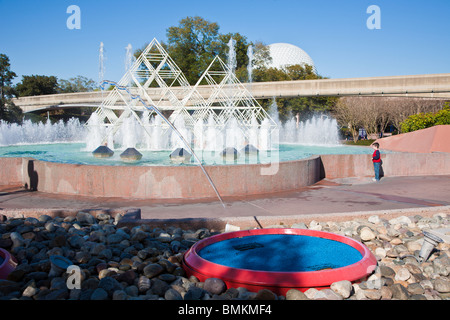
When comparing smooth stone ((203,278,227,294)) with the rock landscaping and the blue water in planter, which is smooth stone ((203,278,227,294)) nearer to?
the rock landscaping

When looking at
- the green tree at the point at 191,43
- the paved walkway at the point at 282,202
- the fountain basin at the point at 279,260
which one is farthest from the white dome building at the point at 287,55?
the fountain basin at the point at 279,260

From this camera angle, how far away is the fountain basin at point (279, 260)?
3.83m

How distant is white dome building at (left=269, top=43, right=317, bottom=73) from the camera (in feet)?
279

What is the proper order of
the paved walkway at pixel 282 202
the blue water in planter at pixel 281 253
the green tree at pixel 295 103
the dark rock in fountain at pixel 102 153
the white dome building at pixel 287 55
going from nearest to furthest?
the blue water in planter at pixel 281 253 < the paved walkway at pixel 282 202 < the dark rock in fountain at pixel 102 153 < the green tree at pixel 295 103 < the white dome building at pixel 287 55

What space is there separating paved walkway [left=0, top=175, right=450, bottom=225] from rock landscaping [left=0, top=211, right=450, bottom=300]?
4.13 ft

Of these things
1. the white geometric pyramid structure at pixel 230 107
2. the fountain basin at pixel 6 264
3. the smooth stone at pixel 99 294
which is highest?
the white geometric pyramid structure at pixel 230 107

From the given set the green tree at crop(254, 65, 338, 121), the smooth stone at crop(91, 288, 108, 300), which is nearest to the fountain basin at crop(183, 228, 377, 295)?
the smooth stone at crop(91, 288, 108, 300)

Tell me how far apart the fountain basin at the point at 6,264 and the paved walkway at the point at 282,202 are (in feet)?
11.2

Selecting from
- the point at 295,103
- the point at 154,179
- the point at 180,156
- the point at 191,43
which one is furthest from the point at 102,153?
the point at 191,43

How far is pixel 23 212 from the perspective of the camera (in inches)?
263

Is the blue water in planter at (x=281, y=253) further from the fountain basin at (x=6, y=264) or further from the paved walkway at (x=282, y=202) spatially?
the fountain basin at (x=6, y=264)

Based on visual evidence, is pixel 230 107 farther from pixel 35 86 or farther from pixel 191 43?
pixel 35 86

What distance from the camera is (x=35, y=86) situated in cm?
7925

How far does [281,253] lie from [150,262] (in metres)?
1.58
